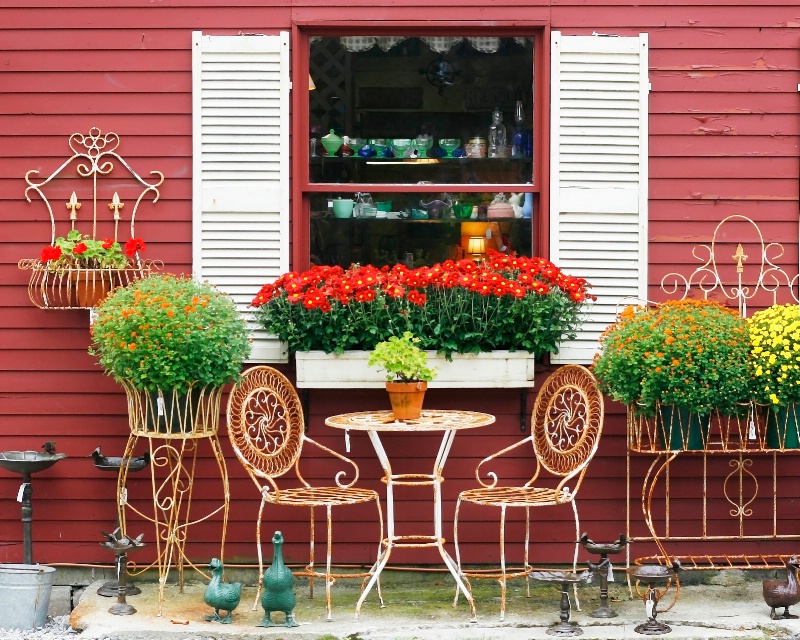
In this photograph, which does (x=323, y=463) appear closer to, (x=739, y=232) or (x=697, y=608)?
(x=697, y=608)

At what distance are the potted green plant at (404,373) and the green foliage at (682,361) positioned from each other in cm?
83

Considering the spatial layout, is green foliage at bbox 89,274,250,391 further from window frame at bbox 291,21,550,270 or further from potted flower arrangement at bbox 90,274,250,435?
window frame at bbox 291,21,550,270

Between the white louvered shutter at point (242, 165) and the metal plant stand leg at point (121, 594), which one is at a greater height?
the white louvered shutter at point (242, 165)

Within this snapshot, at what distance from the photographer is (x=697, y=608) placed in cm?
544

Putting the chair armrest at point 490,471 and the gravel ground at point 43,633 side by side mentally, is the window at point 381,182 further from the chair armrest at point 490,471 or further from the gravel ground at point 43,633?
the gravel ground at point 43,633

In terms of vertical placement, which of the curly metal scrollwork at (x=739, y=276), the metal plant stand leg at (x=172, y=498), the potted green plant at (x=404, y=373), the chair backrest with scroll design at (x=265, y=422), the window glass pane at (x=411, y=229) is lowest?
the metal plant stand leg at (x=172, y=498)

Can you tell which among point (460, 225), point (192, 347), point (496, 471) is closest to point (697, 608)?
point (496, 471)

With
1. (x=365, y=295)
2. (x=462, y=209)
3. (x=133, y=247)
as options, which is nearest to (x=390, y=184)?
(x=462, y=209)

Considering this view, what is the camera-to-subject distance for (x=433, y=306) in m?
5.60

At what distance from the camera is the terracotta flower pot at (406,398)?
5.32m

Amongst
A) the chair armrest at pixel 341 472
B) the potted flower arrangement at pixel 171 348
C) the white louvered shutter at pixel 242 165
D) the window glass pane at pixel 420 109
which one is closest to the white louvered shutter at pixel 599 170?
the window glass pane at pixel 420 109

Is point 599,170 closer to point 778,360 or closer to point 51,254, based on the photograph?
point 778,360

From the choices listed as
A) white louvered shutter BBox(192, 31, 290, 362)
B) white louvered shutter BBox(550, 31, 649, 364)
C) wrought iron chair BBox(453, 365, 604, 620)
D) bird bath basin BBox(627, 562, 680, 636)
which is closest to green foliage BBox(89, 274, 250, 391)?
white louvered shutter BBox(192, 31, 290, 362)

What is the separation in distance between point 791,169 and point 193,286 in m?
2.87
